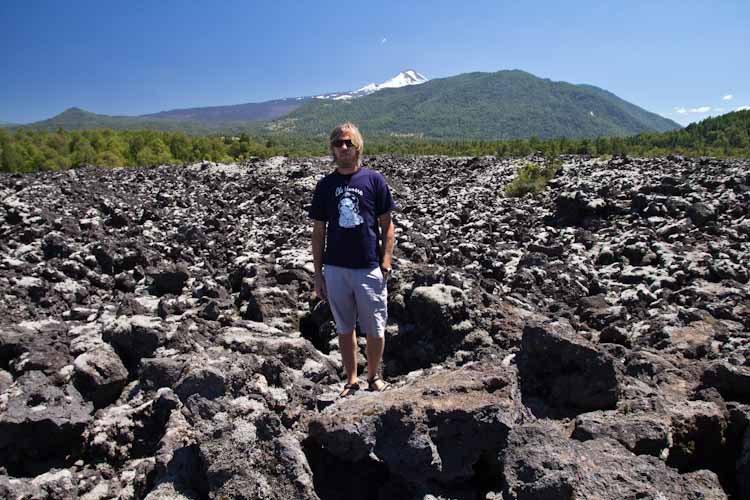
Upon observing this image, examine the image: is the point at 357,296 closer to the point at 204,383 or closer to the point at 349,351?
the point at 349,351

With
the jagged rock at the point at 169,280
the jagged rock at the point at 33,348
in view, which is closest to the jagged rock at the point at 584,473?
the jagged rock at the point at 33,348

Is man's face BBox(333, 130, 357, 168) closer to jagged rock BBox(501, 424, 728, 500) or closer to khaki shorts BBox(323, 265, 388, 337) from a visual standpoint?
khaki shorts BBox(323, 265, 388, 337)

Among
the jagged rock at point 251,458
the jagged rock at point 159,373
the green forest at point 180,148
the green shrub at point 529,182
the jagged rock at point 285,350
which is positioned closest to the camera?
the jagged rock at point 251,458

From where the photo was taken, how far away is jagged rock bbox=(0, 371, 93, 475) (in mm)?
3643

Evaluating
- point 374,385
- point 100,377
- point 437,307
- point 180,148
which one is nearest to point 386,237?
point 374,385

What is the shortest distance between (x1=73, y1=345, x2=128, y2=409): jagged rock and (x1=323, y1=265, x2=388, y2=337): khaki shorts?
7.40 ft

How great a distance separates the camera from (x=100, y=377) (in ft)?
14.6

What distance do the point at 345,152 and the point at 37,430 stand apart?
3.38 m

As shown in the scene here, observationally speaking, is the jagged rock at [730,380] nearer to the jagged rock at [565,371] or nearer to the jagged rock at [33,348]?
the jagged rock at [565,371]

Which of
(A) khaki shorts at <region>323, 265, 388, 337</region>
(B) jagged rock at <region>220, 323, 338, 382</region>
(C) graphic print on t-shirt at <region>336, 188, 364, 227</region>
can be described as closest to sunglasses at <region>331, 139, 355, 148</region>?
(C) graphic print on t-shirt at <region>336, 188, 364, 227</region>

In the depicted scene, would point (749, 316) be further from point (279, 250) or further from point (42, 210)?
point (42, 210)

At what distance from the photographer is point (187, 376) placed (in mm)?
3557

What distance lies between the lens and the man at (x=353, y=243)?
4.12 meters

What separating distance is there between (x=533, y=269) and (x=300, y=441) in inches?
216
